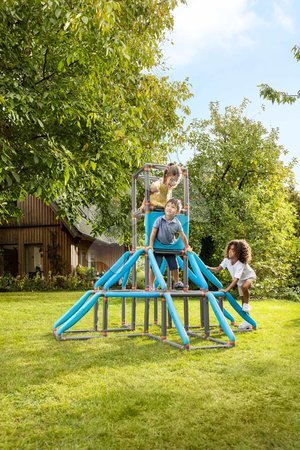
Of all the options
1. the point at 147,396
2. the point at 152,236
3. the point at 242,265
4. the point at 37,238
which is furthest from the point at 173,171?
the point at 37,238

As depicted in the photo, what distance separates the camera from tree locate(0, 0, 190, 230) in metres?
9.38

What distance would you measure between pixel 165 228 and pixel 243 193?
1178 centimetres

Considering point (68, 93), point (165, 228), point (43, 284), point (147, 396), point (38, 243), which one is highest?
point (68, 93)

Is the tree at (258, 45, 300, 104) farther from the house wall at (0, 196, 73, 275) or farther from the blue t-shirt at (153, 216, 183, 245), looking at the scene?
the house wall at (0, 196, 73, 275)

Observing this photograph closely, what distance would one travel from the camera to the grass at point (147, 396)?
2965mm

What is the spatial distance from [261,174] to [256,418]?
1766cm

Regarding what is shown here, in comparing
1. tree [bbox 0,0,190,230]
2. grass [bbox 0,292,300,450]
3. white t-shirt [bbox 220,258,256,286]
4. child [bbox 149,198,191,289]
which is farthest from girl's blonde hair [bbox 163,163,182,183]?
grass [bbox 0,292,300,450]

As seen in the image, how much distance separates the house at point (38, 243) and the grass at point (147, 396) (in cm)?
1709

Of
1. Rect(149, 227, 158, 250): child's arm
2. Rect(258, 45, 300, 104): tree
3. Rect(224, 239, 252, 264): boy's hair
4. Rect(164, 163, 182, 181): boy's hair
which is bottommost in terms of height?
Rect(224, 239, 252, 264): boy's hair

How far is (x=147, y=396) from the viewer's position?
3.84 meters

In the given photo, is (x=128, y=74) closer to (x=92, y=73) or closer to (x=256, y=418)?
(x=92, y=73)

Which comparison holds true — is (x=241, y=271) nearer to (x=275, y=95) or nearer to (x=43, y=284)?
(x=275, y=95)

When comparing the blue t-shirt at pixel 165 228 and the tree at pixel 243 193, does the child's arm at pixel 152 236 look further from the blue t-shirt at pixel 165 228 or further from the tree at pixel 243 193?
the tree at pixel 243 193

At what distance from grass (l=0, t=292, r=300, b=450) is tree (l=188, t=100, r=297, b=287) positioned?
11566mm
